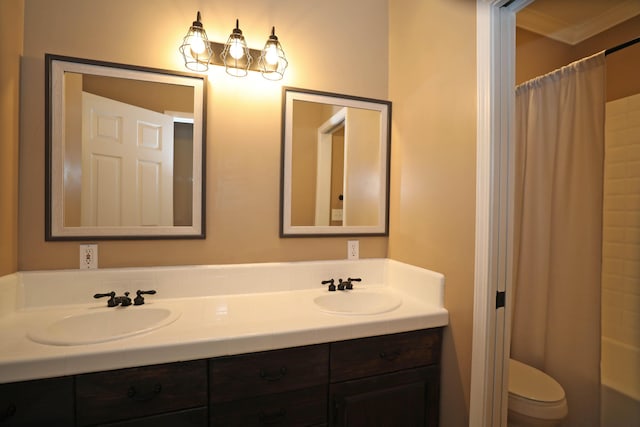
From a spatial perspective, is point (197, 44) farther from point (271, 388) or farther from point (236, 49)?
point (271, 388)

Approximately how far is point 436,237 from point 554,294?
0.93 metres

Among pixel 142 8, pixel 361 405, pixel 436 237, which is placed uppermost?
pixel 142 8

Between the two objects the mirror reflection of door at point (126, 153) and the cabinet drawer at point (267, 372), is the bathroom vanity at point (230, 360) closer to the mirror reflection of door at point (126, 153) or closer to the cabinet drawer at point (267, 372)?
the cabinet drawer at point (267, 372)

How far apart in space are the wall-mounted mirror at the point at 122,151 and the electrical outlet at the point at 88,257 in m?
0.05

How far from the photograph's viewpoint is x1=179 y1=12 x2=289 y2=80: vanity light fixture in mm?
1350

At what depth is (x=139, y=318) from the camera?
47.1 inches

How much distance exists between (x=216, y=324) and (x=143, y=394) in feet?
0.92

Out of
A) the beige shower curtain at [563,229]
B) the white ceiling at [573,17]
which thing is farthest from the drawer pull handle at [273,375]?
the white ceiling at [573,17]

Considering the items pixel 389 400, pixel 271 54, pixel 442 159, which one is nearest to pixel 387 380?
pixel 389 400

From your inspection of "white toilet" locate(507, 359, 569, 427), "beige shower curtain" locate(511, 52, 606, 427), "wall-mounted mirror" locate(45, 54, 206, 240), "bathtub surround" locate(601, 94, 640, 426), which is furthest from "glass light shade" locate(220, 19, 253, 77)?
"bathtub surround" locate(601, 94, 640, 426)

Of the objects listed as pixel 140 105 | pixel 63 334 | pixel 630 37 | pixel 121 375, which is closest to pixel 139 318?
pixel 63 334

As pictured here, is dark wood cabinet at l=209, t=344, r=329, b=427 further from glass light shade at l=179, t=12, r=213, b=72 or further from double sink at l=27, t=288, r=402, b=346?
glass light shade at l=179, t=12, r=213, b=72

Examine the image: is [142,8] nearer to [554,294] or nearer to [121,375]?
[121,375]

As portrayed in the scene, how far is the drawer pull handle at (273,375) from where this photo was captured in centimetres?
100
